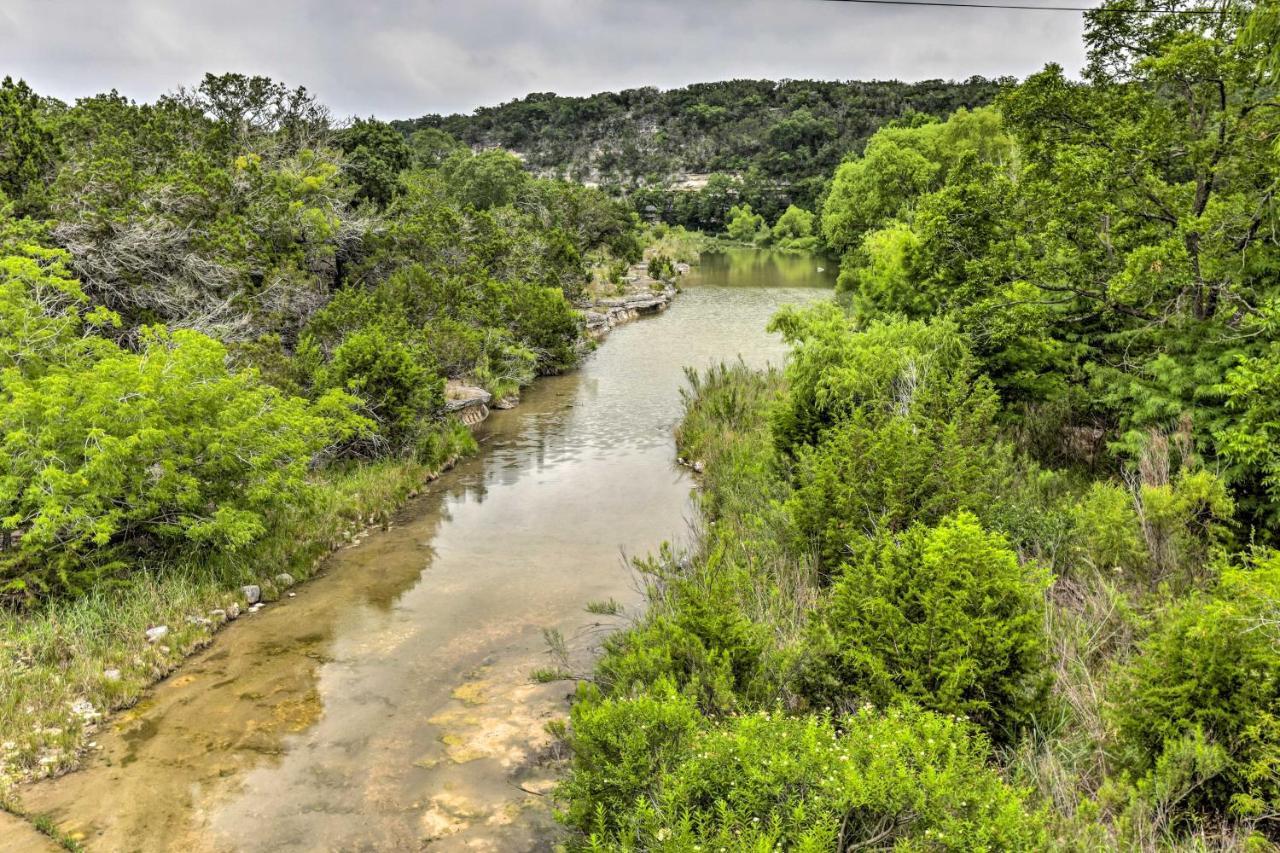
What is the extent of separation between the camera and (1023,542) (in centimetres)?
705

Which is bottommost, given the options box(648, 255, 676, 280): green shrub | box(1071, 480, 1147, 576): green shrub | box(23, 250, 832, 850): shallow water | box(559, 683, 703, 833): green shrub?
box(23, 250, 832, 850): shallow water

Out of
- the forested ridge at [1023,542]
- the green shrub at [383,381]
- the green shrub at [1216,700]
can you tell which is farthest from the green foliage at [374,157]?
the green shrub at [1216,700]

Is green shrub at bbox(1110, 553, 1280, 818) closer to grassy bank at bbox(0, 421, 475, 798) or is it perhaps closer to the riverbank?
the riverbank

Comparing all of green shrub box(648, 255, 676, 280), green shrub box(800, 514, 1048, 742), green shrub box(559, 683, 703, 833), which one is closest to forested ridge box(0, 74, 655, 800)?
green shrub box(559, 683, 703, 833)

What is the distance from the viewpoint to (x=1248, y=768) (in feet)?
11.6

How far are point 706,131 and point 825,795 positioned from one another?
437ft

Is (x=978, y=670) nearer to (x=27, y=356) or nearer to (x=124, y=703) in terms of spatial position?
(x=124, y=703)

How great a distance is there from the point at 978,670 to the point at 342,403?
1016 centimetres

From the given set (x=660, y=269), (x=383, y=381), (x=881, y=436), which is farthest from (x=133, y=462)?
(x=660, y=269)

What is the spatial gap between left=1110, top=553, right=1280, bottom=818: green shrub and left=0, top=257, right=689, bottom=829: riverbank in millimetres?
7336

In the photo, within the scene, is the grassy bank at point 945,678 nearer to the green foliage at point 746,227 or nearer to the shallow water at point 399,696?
the shallow water at point 399,696

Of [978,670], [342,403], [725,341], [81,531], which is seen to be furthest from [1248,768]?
[725,341]

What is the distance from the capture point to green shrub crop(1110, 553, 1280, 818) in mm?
3574

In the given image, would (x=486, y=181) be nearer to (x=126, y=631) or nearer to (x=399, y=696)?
(x=126, y=631)
